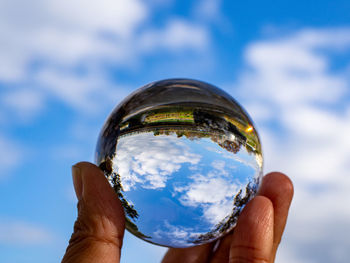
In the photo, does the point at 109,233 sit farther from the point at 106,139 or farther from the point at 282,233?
the point at 282,233

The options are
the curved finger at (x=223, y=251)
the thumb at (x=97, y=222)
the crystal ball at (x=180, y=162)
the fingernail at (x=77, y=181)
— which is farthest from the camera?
the curved finger at (x=223, y=251)

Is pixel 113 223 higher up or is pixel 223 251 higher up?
pixel 223 251

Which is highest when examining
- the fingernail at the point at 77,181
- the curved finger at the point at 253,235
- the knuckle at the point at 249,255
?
the fingernail at the point at 77,181

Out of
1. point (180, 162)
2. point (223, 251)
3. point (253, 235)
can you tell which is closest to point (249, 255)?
point (253, 235)

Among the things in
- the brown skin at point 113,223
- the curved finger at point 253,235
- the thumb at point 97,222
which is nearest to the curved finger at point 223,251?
the brown skin at point 113,223

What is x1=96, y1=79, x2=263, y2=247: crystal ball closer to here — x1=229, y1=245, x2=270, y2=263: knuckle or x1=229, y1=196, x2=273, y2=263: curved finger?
x1=229, y1=196, x2=273, y2=263: curved finger

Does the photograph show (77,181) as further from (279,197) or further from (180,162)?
(279,197)

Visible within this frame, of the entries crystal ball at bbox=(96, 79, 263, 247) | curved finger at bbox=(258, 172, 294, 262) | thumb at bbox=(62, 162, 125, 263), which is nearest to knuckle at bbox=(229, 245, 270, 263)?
crystal ball at bbox=(96, 79, 263, 247)

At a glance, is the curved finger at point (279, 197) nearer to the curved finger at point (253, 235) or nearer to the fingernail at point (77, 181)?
the curved finger at point (253, 235)
